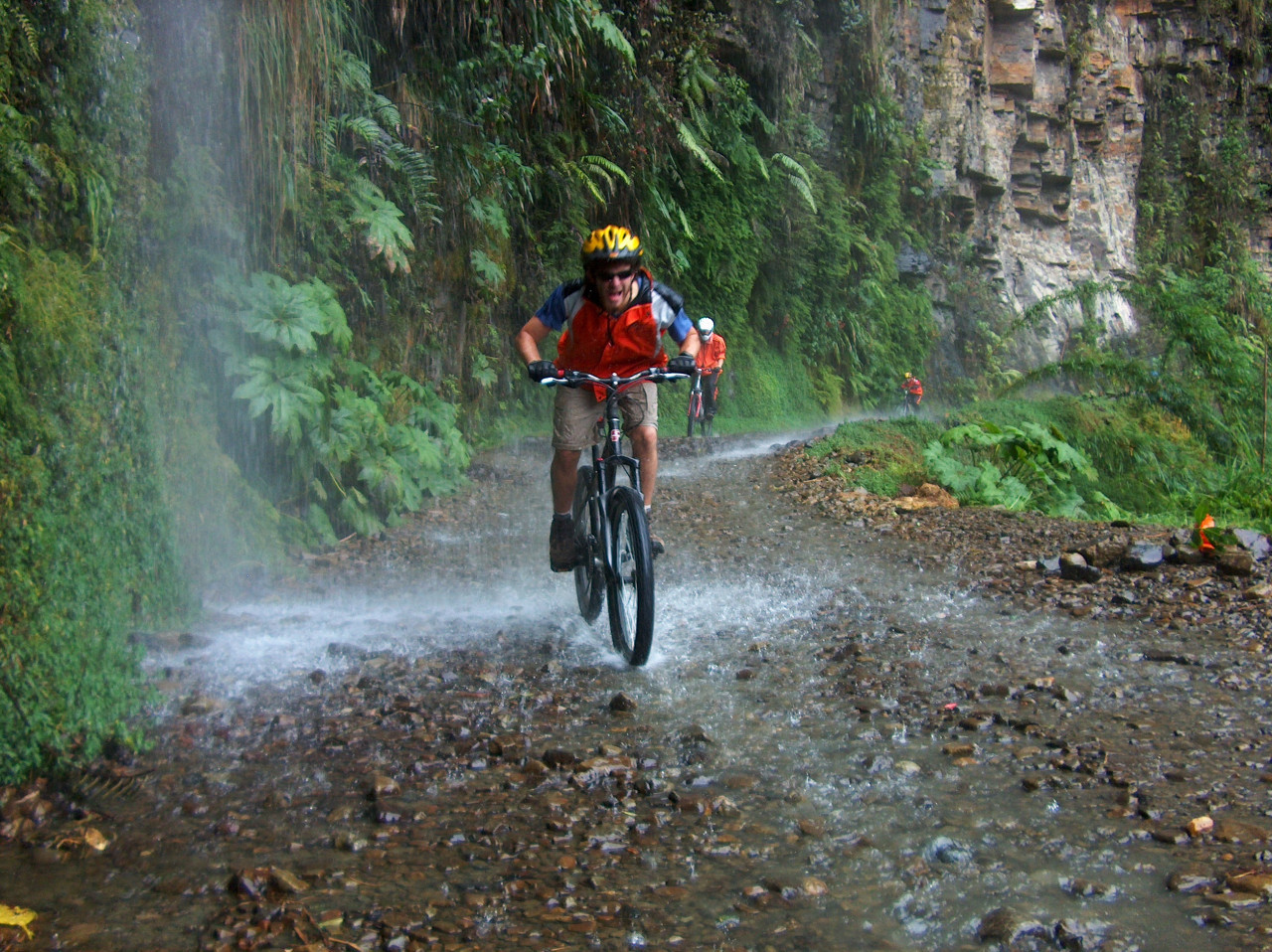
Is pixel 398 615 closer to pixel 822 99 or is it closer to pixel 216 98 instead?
pixel 216 98

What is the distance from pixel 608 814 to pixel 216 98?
18.0 ft

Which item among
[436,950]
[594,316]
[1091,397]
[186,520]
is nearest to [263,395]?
[186,520]

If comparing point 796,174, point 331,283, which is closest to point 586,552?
point 331,283

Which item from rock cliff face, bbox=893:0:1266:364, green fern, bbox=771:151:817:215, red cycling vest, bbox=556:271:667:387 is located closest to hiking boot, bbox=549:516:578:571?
red cycling vest, bbox=556:271:667:387

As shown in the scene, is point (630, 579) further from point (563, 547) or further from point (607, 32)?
point (607, 32)

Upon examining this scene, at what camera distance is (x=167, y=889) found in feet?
9.14

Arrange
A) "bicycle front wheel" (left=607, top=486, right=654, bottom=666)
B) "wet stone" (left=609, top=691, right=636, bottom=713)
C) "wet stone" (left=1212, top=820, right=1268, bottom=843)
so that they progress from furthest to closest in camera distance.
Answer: "bicycle front wheel" (left=607, top=486, right=654, bottom=666) < "wet stone" (left=609, top=691, right=636, bottom=713) < "wet stone" (left=1212, top=820, right=1268, bottom=843)

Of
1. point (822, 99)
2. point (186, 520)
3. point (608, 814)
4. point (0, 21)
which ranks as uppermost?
point (822, 99)

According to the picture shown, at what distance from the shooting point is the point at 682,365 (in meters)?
5.10

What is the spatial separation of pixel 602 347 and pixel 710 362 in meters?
10.2

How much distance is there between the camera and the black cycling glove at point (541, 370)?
5102 millimetres

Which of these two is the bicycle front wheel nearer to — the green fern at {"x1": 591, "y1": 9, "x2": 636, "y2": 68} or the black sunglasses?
the black sunglasses

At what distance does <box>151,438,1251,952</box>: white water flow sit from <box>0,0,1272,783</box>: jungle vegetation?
0.85 meters

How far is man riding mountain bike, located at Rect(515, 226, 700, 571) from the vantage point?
17.6ft
